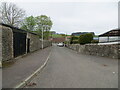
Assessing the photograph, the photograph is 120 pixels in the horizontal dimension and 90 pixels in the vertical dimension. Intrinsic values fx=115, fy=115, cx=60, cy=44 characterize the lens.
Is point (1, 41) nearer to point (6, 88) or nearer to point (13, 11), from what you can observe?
point (6, 88)

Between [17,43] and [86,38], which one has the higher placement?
[86,38]

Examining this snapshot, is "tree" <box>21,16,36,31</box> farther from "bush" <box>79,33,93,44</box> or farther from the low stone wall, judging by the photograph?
the low stone wall

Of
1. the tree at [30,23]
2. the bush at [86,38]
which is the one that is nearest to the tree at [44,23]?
the tree at [30,23]

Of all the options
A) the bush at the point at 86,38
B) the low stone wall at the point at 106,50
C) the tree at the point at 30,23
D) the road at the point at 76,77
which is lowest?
the road at the point at 76,77

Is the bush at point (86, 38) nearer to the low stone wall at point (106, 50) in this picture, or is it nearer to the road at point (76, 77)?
the low stone wall at point (106, 50)

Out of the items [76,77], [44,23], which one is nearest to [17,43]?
[76,77]

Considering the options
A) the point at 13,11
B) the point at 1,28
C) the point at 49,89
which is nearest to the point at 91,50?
the point at 1,28

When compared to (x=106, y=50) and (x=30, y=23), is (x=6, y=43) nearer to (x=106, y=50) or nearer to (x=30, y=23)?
(x=106, y=50)

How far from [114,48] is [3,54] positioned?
33.4 feet

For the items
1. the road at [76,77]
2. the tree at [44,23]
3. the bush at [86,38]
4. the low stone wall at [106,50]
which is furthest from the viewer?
the tree at [44,23]

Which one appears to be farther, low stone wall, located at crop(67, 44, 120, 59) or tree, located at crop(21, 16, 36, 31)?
tree, located at crop(21, 16, 36, 31)

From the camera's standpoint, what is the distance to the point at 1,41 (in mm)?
7500

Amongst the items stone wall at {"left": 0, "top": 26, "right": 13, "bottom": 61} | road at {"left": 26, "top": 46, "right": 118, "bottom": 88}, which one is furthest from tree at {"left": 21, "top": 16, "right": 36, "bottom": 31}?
road at {"left": 26, "top": 46, "right": 118, "bottom": 88}

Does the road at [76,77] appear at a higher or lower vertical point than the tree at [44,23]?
lower
